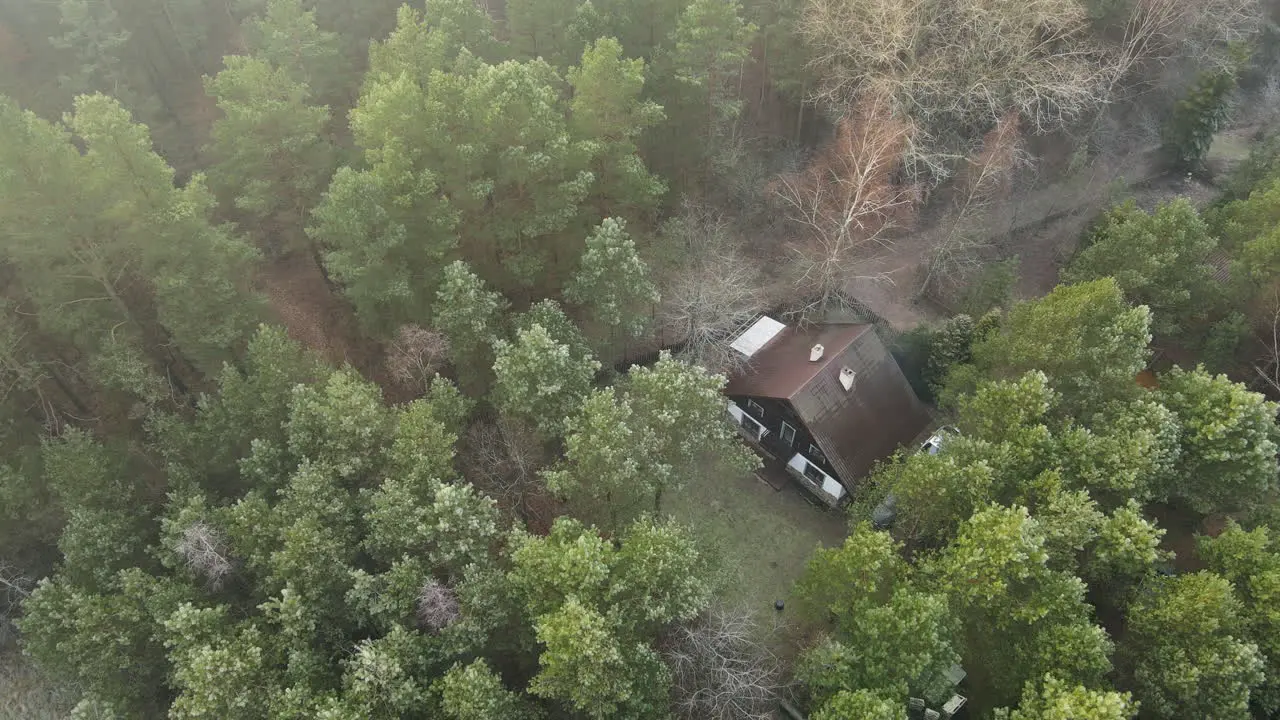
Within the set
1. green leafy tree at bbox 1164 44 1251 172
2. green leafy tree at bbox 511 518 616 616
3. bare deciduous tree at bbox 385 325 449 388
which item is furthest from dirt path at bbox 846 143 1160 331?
green leafy tree at bbox 511 518 616 616

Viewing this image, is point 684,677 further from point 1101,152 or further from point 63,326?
point 1101,152

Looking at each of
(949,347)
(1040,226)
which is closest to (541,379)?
(949,347)

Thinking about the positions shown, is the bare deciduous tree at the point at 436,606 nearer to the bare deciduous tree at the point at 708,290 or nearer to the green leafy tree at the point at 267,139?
the bare deciduous tree at the point at 708,290

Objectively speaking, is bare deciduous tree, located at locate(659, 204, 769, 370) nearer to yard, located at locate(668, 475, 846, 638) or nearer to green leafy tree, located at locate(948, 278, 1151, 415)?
yard, located at locate(668, 475, 846, 638)

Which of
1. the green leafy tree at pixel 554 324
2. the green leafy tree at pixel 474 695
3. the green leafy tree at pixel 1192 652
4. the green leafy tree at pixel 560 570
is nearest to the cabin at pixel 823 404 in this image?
the green leafy tree at pixel 554 324

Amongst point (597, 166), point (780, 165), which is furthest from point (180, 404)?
point (780, 165)

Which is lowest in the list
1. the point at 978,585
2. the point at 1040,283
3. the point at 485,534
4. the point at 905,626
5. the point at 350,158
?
the point at 1040,283

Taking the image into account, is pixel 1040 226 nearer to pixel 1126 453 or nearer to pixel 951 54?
pixel 951 54
